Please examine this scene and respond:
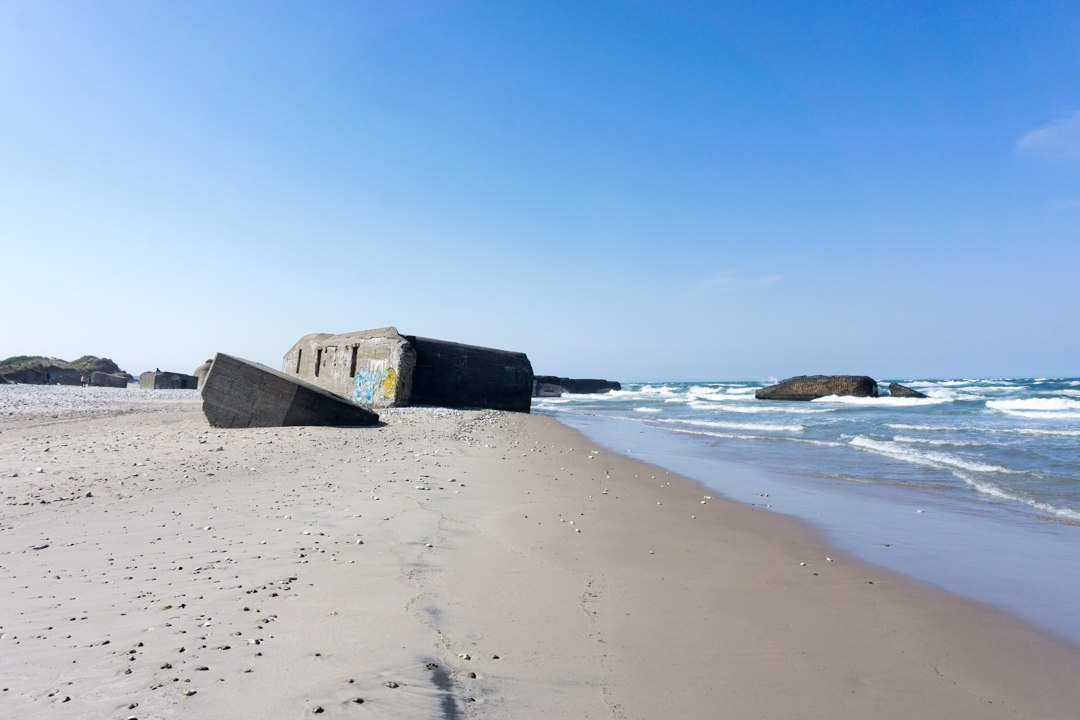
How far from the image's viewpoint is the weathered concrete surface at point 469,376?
19.0 meters

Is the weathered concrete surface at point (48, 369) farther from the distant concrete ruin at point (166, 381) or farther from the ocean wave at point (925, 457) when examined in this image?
the ocean wave at point (925, 457)

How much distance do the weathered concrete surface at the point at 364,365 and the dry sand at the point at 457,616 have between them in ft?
36.6

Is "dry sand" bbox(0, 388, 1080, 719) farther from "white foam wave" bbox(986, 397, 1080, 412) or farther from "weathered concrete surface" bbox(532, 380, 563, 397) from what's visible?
"weathered concrete surface" bbox(532, 380, 563, 397)

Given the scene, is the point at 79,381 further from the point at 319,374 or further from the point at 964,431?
the point at 964,431

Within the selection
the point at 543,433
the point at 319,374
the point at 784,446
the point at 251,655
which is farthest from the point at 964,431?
the point at 319,374

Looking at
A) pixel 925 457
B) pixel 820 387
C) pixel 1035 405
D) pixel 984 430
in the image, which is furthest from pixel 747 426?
pixel 820 387

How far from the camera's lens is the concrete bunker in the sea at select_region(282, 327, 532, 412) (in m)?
17.1

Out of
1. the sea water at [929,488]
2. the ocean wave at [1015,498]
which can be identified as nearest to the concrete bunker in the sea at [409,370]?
the sea water at [929,488]

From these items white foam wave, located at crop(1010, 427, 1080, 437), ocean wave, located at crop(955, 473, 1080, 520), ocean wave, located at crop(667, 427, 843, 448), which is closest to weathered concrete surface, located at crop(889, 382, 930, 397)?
white foam wave, located at crop(1010, 427, 1080, 437)

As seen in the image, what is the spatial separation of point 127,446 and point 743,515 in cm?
798

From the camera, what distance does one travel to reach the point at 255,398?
10.7 meters

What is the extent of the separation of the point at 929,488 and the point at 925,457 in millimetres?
3353

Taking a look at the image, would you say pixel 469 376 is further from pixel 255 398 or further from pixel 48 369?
pixel 48 369

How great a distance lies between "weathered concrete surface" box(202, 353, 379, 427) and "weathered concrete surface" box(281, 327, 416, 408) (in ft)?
18.7
